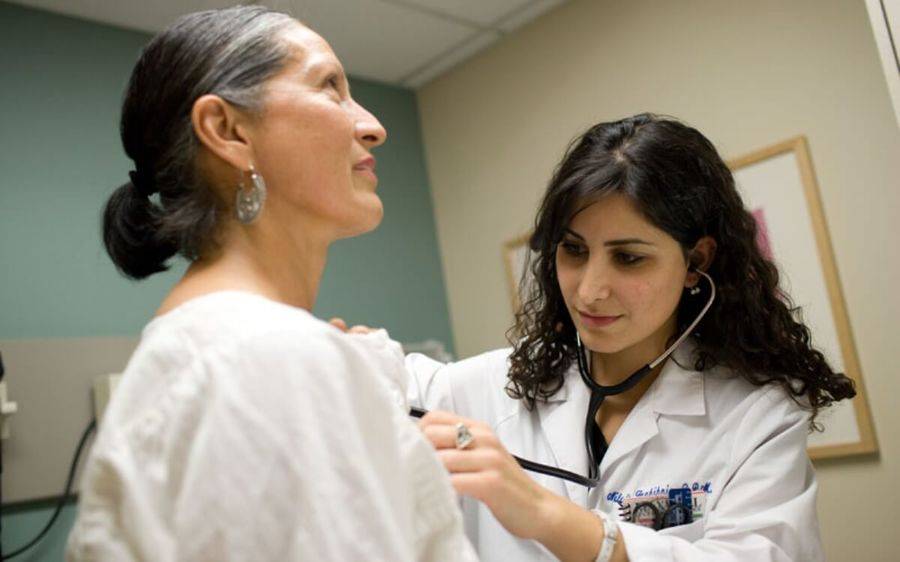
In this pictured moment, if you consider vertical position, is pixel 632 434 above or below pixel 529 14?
below

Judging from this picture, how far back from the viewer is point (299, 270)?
0.88 meters

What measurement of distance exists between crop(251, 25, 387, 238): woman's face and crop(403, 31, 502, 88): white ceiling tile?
6.69 ft

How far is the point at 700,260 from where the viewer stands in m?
1.38

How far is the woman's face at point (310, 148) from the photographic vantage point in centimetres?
84

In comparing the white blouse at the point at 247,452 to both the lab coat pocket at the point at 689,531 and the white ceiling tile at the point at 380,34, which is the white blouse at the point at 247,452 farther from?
the white ceiling tile at the point at 380,34

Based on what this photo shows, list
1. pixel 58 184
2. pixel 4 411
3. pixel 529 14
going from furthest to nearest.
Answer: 1. pixel 529 14
2. pixel 58 184
3. pixel 4 411

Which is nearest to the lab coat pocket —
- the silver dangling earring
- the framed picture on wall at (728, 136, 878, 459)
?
the silver dangling earring

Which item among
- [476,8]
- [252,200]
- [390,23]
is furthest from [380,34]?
[252,200]

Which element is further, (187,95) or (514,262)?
(514,262)

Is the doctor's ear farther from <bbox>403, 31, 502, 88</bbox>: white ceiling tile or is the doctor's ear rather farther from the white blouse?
<bbox>403, 31, 502, 88</bbox>: white ceiling tile

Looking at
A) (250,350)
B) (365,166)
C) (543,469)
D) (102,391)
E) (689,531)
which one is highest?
(365,166)

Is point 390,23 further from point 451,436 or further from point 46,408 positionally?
point 451,436

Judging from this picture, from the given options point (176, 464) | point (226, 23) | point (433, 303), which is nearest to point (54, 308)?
point (433, 303)

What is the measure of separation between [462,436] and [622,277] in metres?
0.48
